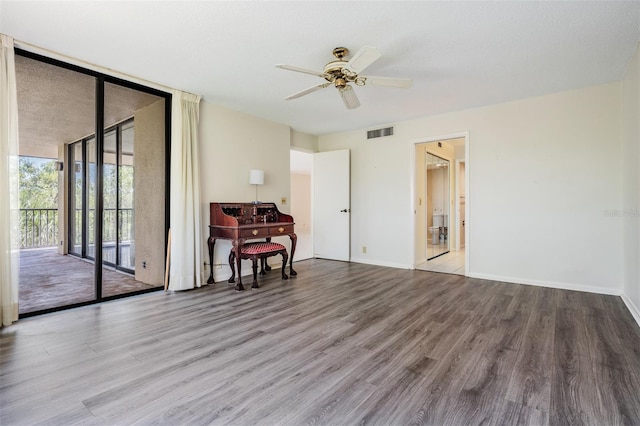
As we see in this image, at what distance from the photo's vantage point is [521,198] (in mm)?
4105

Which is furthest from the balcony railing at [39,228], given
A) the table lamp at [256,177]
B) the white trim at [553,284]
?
the white trim at [553,284]

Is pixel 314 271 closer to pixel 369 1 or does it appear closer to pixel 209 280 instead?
pixel 209 280

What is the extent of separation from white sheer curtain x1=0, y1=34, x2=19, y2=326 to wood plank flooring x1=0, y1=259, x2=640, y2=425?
0.92 ft

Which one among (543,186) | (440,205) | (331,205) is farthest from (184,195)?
(440,205)

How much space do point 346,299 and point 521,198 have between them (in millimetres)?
2719

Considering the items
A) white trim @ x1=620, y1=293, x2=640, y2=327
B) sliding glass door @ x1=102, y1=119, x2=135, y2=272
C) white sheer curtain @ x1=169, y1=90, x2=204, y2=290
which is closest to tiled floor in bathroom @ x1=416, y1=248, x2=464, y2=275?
white trim @ x1=620, y1=293, x2=640, y2=327

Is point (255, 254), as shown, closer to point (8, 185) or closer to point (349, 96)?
point (349, 96)

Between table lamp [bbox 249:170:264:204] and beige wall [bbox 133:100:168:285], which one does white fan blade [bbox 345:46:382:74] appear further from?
beige wall [bbox 133:100:168:285]

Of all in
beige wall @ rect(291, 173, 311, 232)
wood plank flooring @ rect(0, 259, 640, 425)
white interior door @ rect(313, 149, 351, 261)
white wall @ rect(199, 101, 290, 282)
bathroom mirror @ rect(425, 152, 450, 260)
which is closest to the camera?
wood plank flooring @ rect(0, 259, 640, 425)

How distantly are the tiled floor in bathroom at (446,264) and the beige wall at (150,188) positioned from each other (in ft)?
12.8

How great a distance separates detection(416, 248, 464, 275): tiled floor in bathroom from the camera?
4949 mm

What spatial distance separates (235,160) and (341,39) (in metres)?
2.51

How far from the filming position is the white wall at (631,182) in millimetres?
2820

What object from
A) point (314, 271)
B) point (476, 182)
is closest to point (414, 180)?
point (476, 182)
